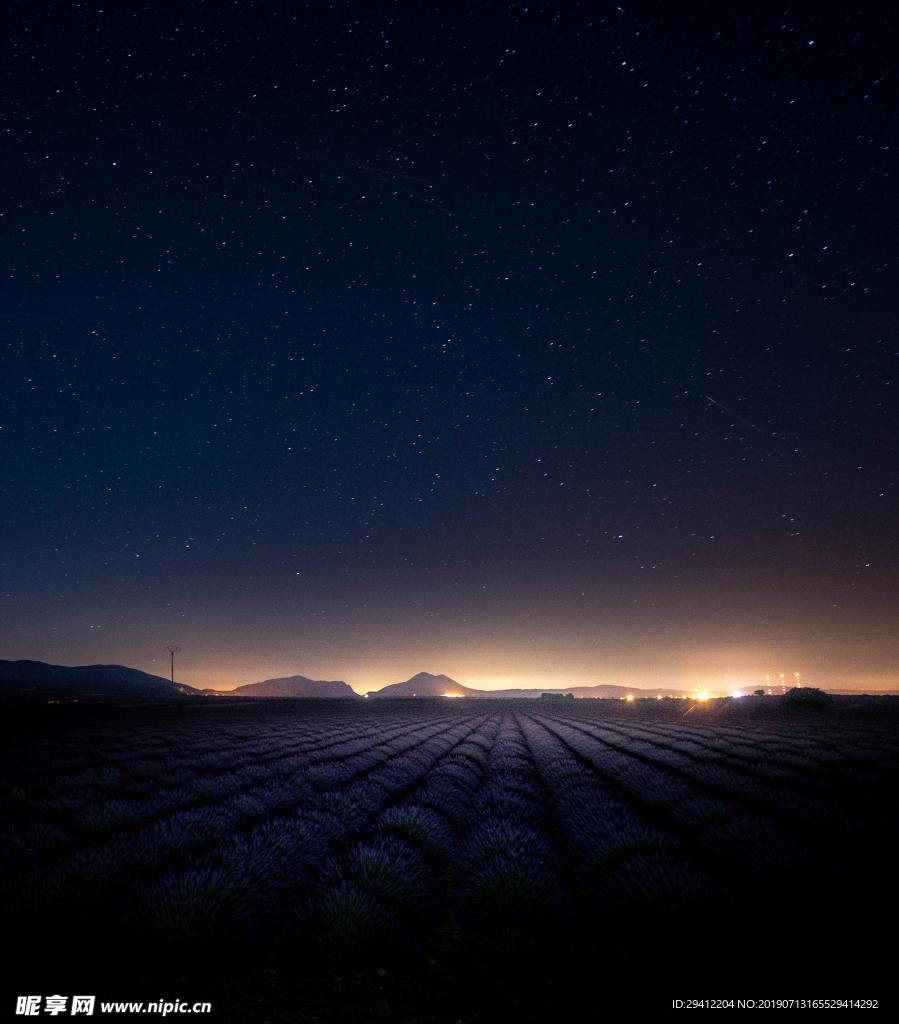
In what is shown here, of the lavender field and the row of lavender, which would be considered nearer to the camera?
the lavender field

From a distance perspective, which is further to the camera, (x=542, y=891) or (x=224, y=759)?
(x=224, y=759)

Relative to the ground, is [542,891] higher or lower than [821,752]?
higher

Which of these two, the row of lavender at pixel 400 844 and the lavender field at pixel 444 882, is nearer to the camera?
the lavender field at pixel 444 882

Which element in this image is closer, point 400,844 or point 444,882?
point 444,882

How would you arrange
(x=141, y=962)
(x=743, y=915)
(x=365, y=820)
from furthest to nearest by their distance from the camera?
1. (x=365, y=820)
2. (x=743, y=915)
3. (x=141, y=962)

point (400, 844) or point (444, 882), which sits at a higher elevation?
point (400, 844)

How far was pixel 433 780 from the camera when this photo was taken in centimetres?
832

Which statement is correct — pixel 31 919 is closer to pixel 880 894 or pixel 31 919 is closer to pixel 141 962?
pixel 141 962

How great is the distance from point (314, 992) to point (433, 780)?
6191mm

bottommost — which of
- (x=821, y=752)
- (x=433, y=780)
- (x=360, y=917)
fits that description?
(x=821, y=752)

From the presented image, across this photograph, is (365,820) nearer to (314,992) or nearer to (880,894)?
(314,992)

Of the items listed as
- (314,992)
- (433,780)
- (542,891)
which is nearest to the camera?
(314,992)

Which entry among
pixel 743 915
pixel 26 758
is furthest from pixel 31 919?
pixel 26 758

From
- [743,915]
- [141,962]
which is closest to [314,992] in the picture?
[141,962]
